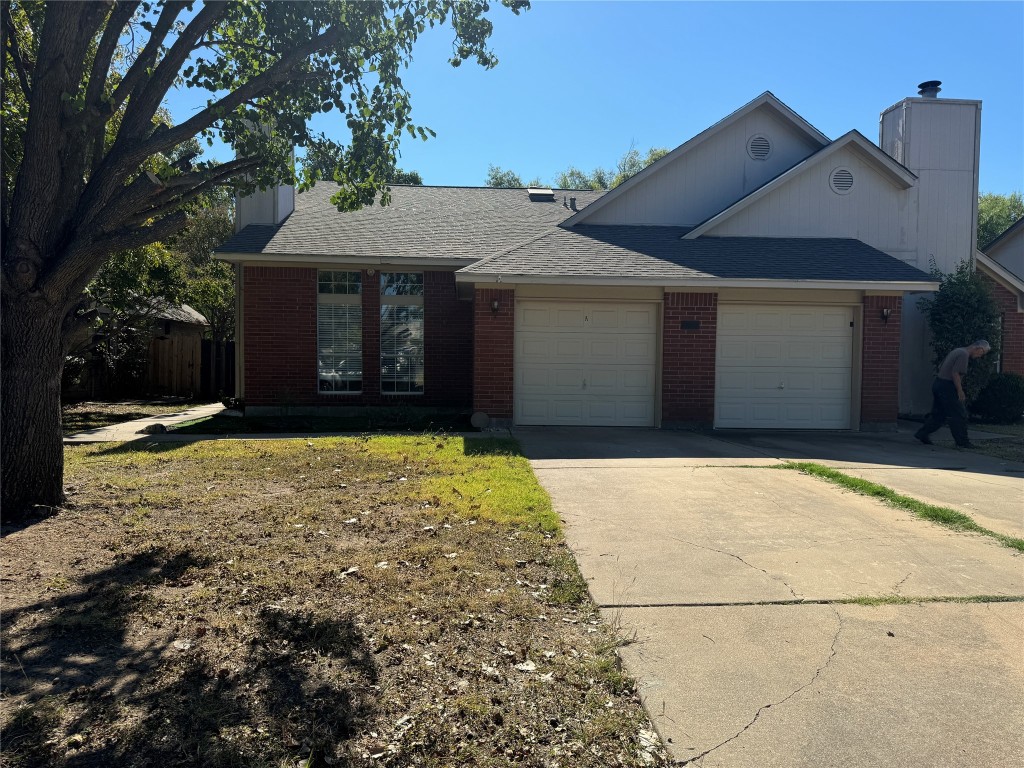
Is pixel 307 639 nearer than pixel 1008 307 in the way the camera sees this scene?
Yes

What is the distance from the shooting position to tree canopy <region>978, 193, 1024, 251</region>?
137 feet

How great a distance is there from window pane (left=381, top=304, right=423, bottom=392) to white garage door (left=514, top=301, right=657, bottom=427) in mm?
2928

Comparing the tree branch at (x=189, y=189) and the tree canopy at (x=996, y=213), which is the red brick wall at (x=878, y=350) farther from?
the tree canopy at (x=996, y=213)

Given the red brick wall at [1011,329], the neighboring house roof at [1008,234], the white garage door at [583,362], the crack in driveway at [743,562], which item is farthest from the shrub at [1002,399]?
the crack in driveway at [743,562]

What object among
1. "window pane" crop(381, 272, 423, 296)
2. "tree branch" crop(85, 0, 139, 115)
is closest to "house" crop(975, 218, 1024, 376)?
"window pane" crop(381, 272, 423, 296)

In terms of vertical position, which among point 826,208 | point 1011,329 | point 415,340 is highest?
point 826,208

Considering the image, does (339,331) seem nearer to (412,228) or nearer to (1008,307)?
(412,228)

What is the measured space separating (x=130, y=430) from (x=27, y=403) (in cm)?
676

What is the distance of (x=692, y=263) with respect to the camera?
12.7m

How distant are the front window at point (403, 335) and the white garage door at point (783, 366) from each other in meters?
6.06

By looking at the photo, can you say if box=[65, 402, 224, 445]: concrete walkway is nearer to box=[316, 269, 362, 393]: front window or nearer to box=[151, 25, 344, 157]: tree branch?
box=[316, 269, 362, 393]: front window

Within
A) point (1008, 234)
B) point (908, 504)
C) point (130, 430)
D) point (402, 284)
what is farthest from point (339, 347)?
point (1008, 234)

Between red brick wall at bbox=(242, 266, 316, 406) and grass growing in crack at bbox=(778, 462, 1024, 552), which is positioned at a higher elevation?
red brick wall at bbox=(242, 266, 316, 406)

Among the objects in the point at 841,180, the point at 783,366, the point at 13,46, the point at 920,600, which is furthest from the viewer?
the point at 841,180
